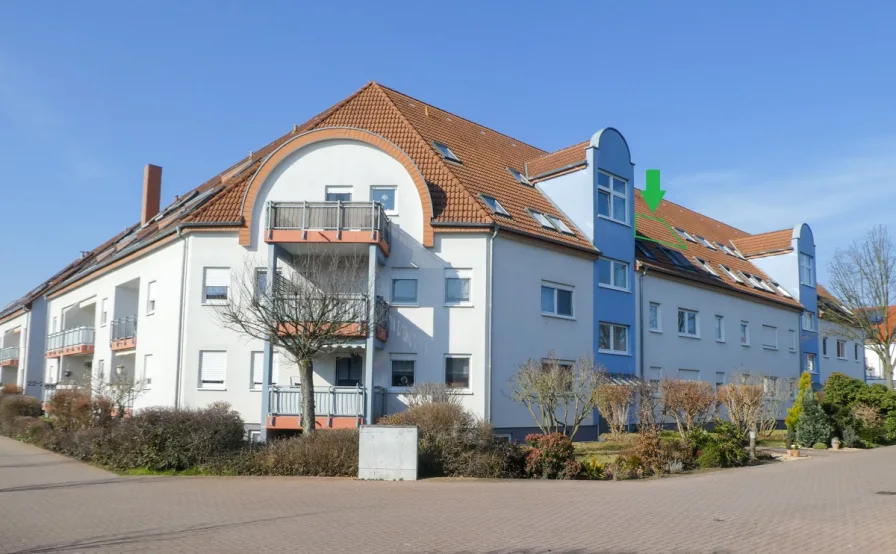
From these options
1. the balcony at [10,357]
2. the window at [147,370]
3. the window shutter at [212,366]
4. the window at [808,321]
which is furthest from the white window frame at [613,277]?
the balcony at [10,357]

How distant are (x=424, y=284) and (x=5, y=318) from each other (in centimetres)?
4245

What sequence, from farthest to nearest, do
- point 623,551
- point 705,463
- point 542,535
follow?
point 705,463 → point 542,535 → point 623,551

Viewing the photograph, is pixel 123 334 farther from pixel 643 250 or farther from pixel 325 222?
pixel 643 250

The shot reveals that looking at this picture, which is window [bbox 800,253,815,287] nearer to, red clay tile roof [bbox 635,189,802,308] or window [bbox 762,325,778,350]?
red clay tile roof [bbox 635,189,802,308]

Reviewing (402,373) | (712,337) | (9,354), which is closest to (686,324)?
(712,337)

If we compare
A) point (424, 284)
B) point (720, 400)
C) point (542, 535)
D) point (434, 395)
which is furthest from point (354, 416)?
point (542, 535)

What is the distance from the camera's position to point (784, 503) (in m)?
12.1

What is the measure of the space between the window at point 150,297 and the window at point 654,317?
57.6 ft

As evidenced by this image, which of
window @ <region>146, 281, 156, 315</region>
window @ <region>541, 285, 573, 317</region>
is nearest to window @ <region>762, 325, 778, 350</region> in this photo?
window @ <region>541, 285, 573, 317</region>

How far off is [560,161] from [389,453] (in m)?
16.0

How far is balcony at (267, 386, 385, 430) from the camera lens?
20828 millimetres

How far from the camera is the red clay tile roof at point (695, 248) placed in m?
31.8

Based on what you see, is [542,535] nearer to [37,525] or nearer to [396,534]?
[396,534]

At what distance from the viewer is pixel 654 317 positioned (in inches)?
1163
